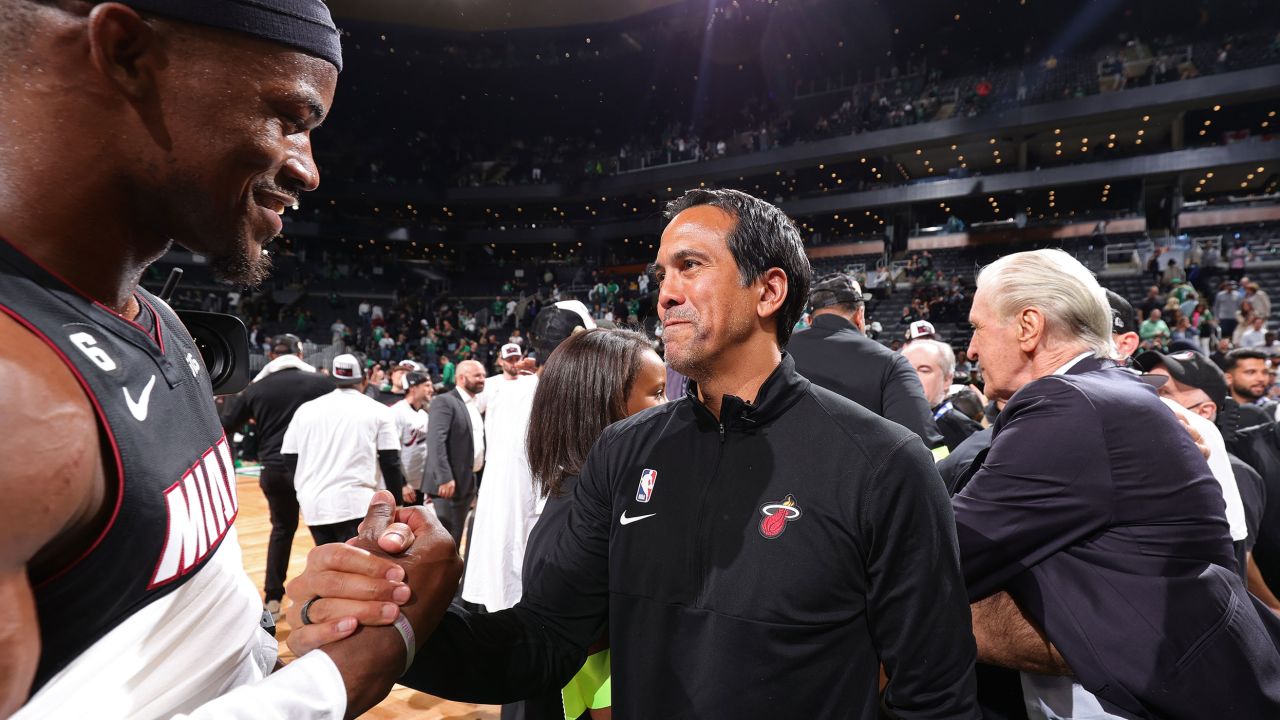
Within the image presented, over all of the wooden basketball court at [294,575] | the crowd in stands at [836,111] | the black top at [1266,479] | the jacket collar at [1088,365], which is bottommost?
the wooden basketball court at [294,575]

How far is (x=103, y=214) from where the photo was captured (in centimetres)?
74

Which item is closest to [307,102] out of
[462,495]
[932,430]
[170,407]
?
[170,407]

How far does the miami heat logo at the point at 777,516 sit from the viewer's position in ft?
4.17

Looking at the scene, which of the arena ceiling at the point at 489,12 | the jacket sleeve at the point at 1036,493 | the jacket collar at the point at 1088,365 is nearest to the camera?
the jacket sleeve at the point at 1036,493

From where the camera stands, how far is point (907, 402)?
3.09 metres

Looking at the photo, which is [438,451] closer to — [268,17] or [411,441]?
[411,441]

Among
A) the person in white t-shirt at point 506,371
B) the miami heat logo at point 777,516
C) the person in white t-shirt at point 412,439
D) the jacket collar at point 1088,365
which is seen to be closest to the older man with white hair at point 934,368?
the jacket collar at point 1088,365

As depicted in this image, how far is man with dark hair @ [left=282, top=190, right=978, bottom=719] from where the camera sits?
1.20m

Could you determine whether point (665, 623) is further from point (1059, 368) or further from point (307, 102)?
point (1059, 368)

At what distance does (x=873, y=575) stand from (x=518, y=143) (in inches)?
1391

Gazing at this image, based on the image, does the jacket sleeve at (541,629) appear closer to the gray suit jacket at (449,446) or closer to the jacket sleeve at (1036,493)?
the jacket sleeve at (1036,493)

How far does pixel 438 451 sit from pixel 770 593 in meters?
4.10

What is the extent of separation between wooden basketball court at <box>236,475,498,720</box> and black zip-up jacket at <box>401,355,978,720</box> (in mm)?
496

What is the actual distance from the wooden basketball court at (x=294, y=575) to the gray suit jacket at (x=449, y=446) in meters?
1.06
